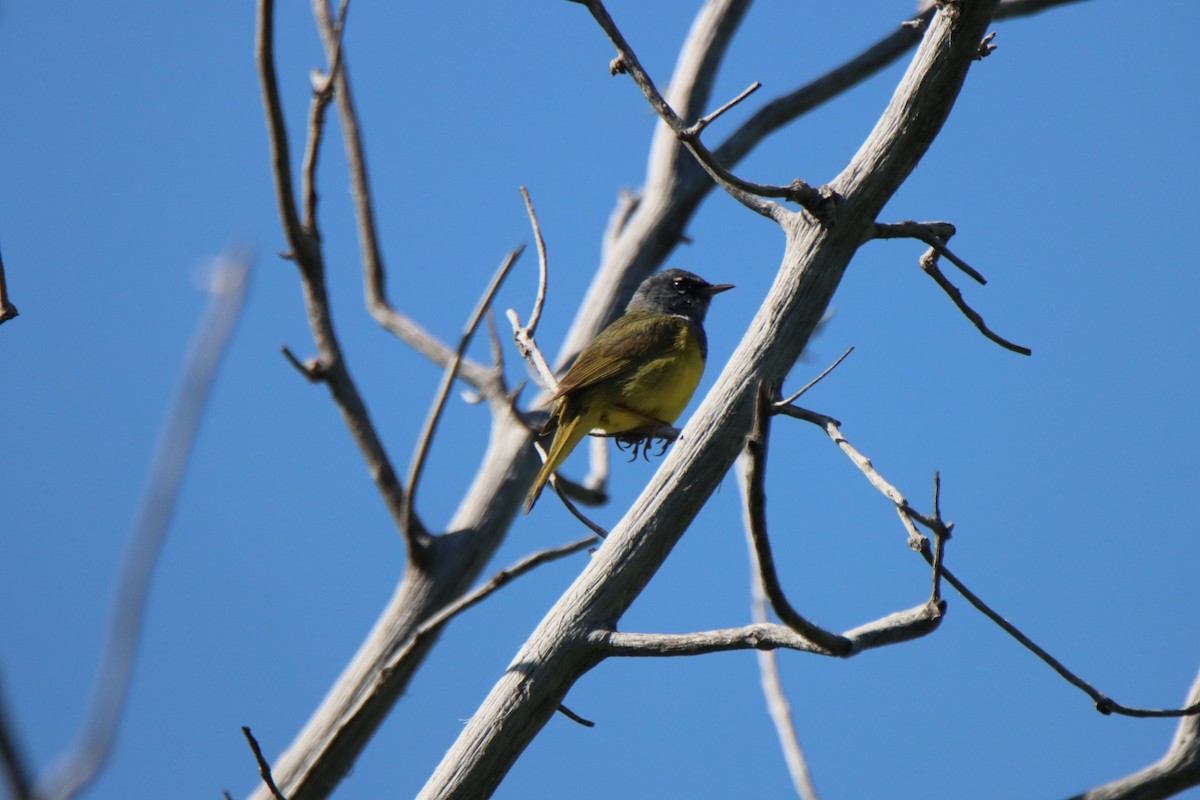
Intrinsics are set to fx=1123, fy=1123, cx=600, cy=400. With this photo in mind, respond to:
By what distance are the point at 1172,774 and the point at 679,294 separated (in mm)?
4403

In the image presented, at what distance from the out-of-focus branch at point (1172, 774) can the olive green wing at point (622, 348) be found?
299 centimetres

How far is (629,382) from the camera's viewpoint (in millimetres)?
6070

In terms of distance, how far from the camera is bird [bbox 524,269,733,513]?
19.4 feet

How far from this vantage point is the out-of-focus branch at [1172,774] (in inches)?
142

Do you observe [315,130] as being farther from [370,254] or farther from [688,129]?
[688,129]

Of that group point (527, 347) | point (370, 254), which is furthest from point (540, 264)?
point (370, 254)

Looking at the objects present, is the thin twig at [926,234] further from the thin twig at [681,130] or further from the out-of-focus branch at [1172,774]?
the out-of-focus branch at [1172,774]

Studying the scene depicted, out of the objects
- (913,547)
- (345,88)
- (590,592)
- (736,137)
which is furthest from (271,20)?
(913,547)

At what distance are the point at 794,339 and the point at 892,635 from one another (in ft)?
2.91

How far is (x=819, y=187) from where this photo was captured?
3.07 meters

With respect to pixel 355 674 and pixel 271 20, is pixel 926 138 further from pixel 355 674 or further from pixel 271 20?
pixel 355 674

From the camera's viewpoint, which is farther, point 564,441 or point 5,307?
point 564,441

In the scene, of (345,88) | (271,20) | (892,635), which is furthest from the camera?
(345,88)

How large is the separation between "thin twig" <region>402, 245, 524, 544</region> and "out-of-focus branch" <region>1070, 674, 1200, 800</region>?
2754 millimetres
